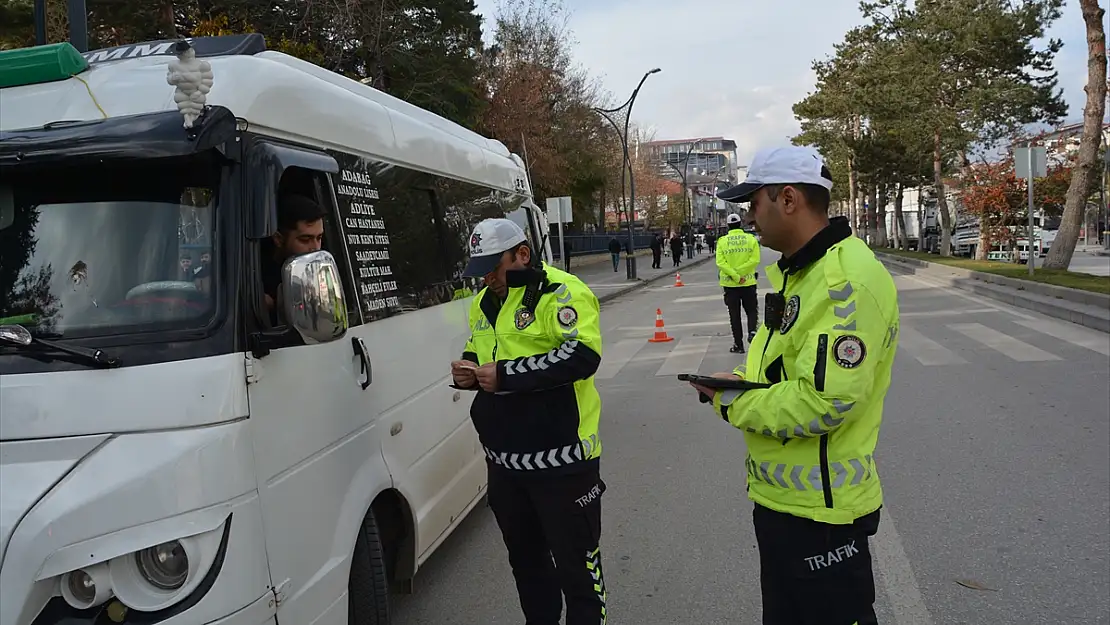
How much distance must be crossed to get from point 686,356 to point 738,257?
5.71 ft

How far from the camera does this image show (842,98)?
43.9 metres

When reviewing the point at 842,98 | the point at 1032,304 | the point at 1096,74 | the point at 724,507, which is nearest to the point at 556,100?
the point at 842,98

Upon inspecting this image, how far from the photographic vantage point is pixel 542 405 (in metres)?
3.19

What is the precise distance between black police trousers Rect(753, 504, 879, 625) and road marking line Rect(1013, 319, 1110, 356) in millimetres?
10094

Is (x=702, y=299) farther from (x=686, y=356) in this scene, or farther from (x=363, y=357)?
(x=363, y=357)

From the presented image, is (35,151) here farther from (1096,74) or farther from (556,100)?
(556,100)

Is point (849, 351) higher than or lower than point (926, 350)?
higher

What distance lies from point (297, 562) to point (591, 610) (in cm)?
→ 117

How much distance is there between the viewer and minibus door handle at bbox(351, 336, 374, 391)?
11.0 feet

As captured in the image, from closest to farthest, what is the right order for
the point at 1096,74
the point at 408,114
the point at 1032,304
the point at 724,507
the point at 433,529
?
the point at 433,529, the point at 408,114, the point at 724,507, the point at 1032,304, the point at 1096,74

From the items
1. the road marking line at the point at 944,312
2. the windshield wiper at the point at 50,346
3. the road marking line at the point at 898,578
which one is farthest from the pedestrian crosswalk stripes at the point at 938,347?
the windshield wiper at the point at 50,346

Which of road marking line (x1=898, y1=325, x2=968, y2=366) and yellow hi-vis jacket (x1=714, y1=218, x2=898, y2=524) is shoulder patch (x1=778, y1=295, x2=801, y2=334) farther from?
road marking line (x1=898, y1=325, x2=968, y2=366)

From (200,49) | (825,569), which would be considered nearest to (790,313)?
(825,569)

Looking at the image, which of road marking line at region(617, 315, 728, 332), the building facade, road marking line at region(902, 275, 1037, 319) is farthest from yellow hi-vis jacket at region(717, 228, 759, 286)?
the building facade
